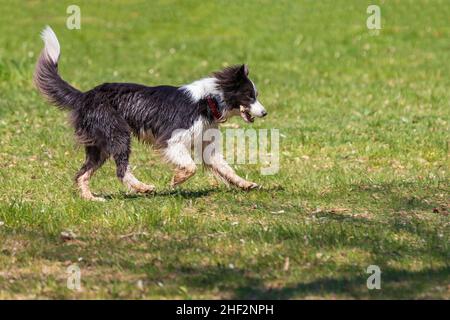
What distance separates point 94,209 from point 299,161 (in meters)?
3.48

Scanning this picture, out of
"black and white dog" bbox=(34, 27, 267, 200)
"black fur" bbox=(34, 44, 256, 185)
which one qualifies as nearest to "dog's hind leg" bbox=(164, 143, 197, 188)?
"black and white dog" bbox=(34, 27, 267, 200)

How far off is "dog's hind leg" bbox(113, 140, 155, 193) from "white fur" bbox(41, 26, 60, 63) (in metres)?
1.14

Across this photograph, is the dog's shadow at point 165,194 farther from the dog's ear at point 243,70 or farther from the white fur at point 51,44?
the white fur at point 51,44

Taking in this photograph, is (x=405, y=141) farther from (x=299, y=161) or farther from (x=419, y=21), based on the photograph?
(x=419, y=21)

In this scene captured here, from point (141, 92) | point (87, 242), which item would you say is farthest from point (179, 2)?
point (87, 242)

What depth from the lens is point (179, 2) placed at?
90.0 ft

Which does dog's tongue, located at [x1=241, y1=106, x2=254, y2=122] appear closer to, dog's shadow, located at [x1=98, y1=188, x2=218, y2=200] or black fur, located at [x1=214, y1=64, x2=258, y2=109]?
black fur, located at [x1=214, y1=64, x2=258, y2=109]

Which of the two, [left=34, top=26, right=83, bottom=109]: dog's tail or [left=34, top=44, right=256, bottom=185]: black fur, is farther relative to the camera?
[left=34, top=26, right=83, bottom=109]: dog's tail

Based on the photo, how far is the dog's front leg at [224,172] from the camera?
9281mm

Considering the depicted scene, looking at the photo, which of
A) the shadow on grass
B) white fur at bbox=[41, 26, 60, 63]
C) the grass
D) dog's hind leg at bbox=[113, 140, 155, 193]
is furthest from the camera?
white fur at bbox=[41, 26, 60, 63]

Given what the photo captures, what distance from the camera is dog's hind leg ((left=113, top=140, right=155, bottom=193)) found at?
895 cm

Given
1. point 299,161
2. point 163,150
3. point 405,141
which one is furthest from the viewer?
point 405,141

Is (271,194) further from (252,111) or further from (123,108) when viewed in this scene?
(123,108)

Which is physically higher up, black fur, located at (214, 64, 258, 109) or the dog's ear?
the dog's ear
